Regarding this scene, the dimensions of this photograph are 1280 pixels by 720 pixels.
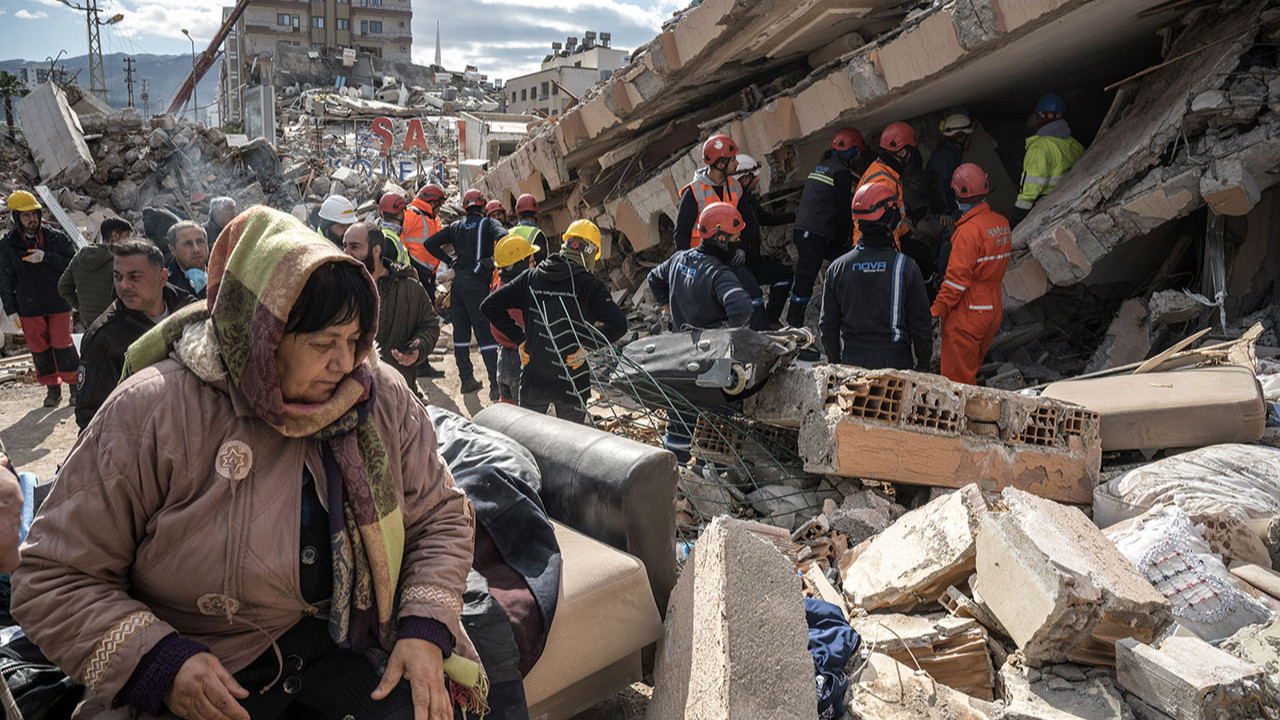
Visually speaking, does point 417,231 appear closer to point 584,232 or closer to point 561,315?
point 584,232

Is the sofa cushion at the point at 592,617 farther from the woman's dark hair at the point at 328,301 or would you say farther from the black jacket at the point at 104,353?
the black jacket at the point at 104,353

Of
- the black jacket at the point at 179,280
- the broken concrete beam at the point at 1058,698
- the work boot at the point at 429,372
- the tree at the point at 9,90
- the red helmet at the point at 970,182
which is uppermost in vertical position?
the tree at the point at 9,90

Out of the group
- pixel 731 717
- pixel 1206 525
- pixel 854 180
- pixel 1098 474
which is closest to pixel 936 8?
pixel 854 180

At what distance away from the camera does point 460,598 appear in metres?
1.94

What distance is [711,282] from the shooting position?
5.00m

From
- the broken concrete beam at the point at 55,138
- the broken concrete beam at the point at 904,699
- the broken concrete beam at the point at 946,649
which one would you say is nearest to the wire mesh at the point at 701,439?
the broken concrete beam at the point at 946,649

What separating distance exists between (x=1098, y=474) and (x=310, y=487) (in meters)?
Result: 3.78

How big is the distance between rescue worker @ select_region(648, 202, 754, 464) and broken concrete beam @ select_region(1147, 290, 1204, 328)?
3008 mm

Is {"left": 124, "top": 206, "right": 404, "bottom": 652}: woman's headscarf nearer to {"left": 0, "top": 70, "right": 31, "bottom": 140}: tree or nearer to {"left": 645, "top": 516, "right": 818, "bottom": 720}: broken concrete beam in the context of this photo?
{"left": 645, "top": 516, "right": 818, "bottom": 720}: broken concrete beam

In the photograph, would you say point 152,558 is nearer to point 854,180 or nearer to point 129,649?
point 129,649

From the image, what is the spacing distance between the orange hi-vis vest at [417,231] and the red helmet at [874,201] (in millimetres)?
5256

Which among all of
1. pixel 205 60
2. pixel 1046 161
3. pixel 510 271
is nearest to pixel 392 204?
pixel 510 271

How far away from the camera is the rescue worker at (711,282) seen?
4.88 meters

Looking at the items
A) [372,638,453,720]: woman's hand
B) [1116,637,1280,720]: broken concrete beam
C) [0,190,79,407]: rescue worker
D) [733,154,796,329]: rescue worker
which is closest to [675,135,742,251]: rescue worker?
[733,154,796,329]: rescue worker
